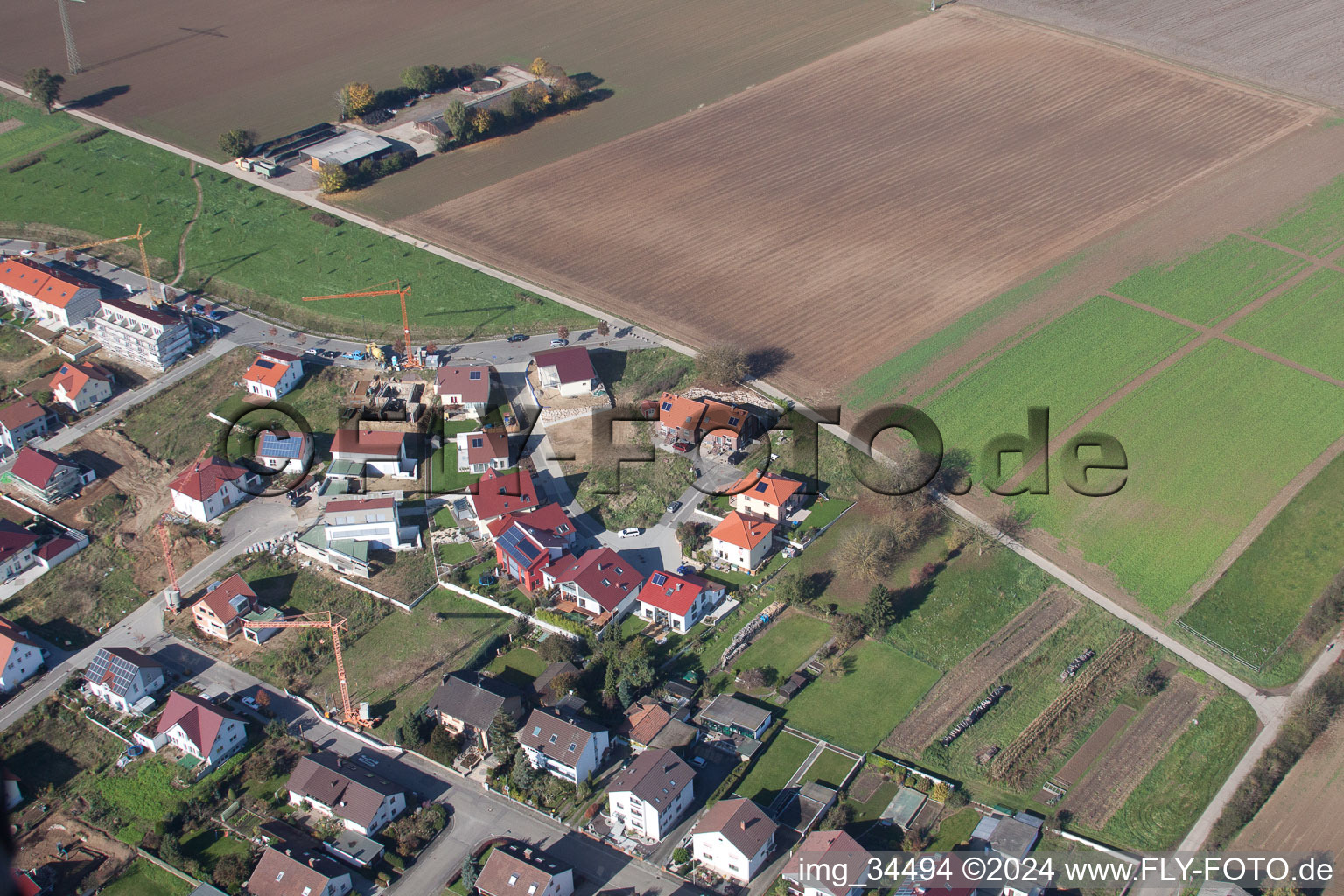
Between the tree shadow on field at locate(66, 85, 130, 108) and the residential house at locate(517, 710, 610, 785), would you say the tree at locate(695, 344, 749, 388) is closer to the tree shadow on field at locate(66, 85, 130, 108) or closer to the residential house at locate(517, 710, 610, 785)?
the residential house at locate(517, 710, 610, 785)

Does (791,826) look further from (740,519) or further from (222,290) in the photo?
(222,290)

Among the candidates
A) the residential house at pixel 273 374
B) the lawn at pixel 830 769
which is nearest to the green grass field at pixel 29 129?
the residential house at pixel 273 374

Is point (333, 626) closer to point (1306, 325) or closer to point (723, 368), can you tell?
point (723, 368)

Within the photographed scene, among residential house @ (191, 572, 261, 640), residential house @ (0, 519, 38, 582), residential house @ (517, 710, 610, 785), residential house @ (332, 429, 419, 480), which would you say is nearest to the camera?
residential house @ (517, 710, 610, 785)

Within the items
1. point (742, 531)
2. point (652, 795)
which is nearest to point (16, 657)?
point (652, 795)

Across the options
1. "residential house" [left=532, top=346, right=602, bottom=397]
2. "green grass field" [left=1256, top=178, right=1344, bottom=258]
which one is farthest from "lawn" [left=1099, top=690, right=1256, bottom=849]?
"green grass field" [left=1256, top=178, right=1344, bottom=258]

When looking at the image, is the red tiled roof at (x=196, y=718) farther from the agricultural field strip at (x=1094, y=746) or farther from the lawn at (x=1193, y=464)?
the lawn at (x=1193, y=464)
